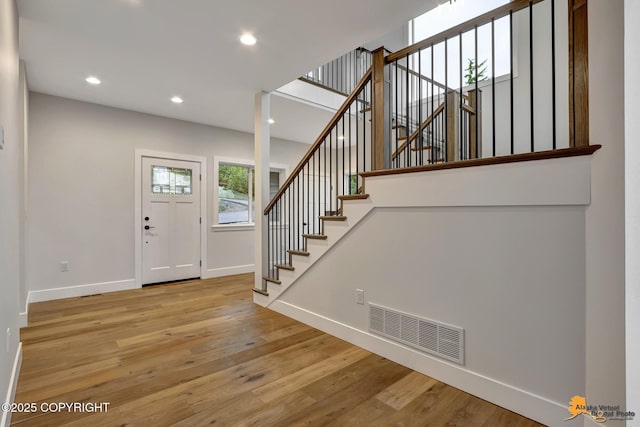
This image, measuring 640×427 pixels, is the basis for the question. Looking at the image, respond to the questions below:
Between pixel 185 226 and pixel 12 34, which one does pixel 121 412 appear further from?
pixel 185 226

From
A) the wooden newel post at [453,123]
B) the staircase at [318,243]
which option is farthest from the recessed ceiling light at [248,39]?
the wooden newel post at [453,123]

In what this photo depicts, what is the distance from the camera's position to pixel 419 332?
220 cm

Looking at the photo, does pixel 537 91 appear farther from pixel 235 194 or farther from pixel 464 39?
pixel 235 194

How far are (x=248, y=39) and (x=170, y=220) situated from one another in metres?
3.28

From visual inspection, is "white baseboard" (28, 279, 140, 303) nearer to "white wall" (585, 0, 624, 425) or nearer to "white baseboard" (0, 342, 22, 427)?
"white baseboard" (0, 342, 22, 427)

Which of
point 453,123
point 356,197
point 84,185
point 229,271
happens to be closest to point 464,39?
point 453,123

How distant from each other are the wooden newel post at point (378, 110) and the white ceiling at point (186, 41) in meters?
0.23

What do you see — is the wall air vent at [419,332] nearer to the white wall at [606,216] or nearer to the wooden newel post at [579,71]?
the white wall at [606,216]

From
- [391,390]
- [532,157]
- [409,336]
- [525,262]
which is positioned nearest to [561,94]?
[532,157]

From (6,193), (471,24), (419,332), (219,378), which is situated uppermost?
(471,24)

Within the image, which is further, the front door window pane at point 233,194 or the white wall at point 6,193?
the front door window pane at point 233,194

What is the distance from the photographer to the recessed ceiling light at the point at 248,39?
2535 millimetres

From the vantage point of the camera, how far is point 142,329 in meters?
3.00
